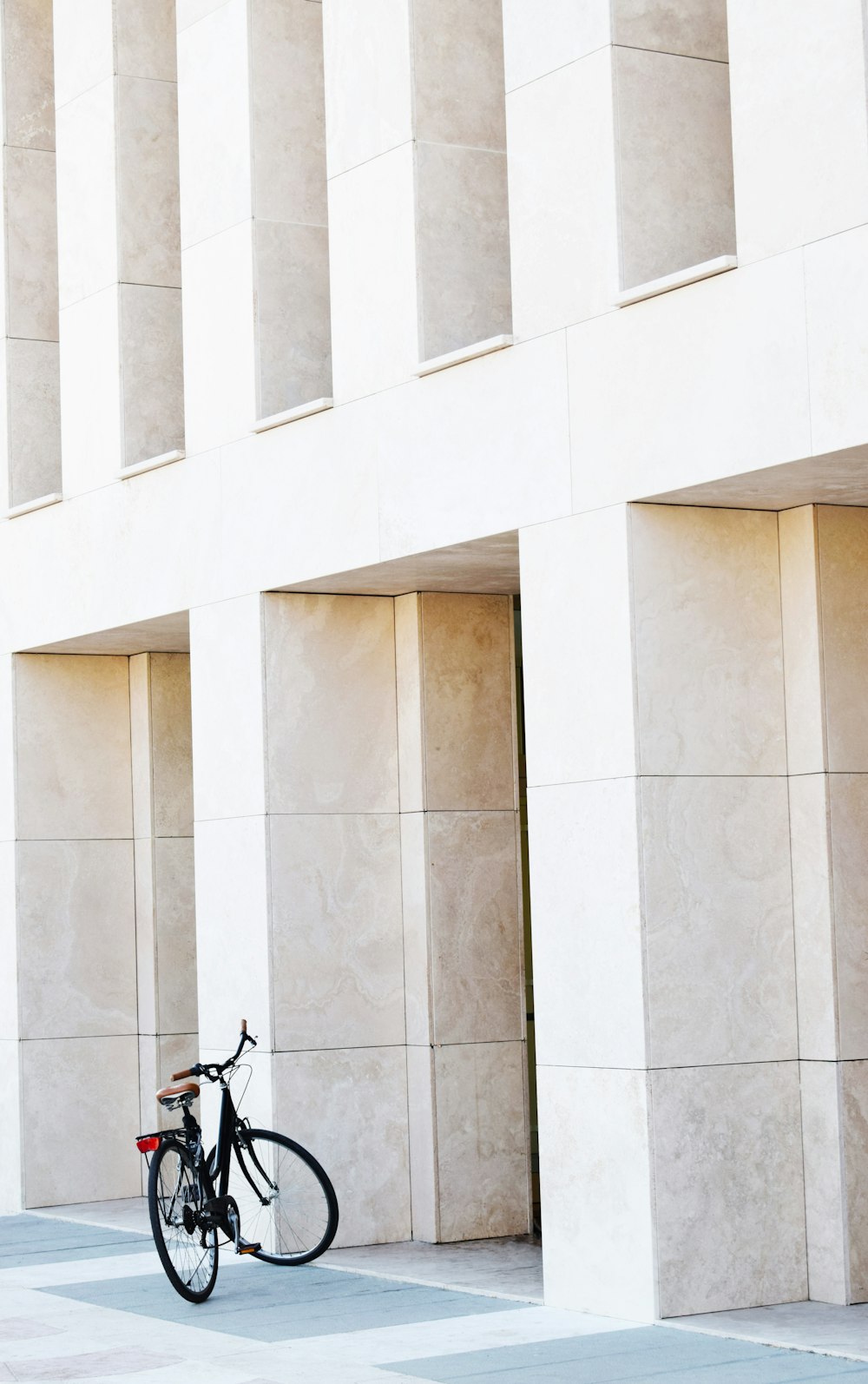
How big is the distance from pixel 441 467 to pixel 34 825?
228 inches

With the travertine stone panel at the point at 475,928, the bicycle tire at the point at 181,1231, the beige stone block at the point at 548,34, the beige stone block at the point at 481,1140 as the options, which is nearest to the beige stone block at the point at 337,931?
the travertine stone panel at the point at 475,928

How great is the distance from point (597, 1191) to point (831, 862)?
206cm

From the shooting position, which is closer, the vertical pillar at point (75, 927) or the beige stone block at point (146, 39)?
the beige stone block at point (146, 39)

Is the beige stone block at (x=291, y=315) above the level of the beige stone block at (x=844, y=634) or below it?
above

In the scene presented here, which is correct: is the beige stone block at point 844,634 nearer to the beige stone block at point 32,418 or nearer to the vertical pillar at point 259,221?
the vertical pillar at point 259,221

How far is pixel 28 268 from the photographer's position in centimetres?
1650

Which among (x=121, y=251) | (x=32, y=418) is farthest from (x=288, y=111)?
(x=32, y=418)

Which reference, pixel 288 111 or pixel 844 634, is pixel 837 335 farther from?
pixel 288 111

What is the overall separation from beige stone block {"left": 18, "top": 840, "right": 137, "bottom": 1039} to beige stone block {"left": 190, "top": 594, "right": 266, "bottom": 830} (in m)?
2.71

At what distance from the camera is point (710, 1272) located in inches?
405

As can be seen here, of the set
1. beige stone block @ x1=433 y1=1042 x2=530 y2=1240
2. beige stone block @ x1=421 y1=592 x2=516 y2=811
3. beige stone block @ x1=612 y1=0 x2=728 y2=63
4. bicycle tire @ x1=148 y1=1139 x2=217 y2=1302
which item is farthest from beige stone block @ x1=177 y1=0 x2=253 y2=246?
bicycle tire @ x1=148 y1=1139 x2=217 y2=1302

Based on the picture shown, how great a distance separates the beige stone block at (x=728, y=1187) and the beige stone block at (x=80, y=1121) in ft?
23.3

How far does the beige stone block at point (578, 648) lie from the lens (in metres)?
10.4

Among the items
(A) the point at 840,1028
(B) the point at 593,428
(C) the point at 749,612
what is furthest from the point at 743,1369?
(B) the point at 593,428
